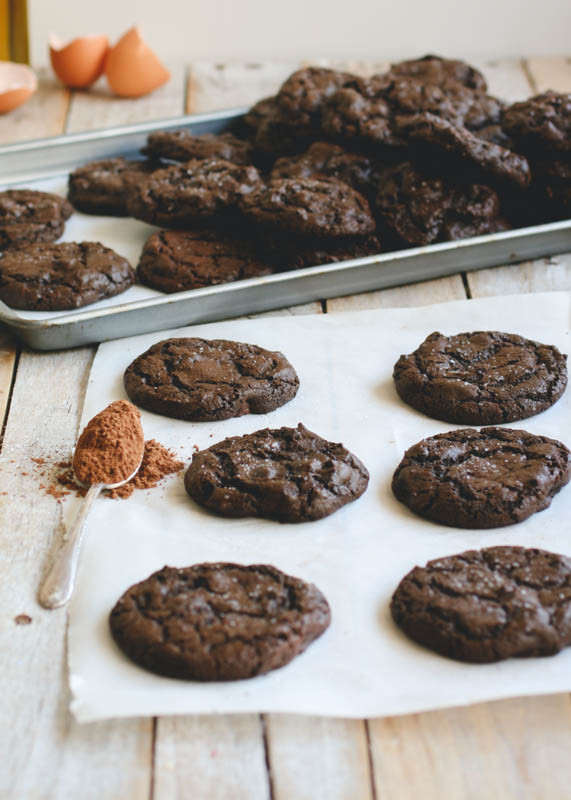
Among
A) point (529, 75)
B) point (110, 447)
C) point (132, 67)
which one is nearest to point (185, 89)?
point (132, 67)

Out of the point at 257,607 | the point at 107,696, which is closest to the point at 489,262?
the point at 257,607

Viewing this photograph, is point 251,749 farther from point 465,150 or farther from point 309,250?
point 465,150

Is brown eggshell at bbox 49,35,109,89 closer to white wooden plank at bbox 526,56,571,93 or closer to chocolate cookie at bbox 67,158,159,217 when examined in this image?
chocolate cookie at bbox 67,158,159,217

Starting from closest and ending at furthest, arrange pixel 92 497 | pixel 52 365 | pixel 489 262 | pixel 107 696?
pixel 107 696
pixel 92 497
pixel 52 365
pixel 489 262

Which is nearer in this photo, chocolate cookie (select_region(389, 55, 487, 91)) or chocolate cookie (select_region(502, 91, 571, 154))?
chocolate cookie (select_region(502, 91, 571, 154))

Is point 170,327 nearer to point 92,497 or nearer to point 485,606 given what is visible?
point 92,497

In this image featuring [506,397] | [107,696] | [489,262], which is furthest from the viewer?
→ [489,262]

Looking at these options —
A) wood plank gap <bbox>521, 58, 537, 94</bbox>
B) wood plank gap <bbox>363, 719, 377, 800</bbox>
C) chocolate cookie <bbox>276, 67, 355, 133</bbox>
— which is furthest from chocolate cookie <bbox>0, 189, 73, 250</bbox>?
wood plank gap <bbox>521, 58, 537, 94</bbox>

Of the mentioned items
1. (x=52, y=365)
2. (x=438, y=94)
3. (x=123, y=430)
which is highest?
(x=438, y=94)

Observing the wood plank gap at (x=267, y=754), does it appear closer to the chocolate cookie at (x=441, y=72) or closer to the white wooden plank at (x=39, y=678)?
the white wooden plank at (x=39, y=678)
